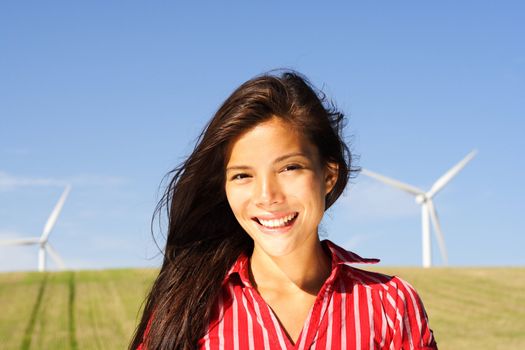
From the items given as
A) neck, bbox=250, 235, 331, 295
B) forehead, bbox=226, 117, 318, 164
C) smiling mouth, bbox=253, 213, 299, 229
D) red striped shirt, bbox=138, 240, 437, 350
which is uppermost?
forehead, bbox=226, 117, 318, 164

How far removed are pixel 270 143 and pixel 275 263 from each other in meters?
0.56

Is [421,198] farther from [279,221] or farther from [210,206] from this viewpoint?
[279,221]

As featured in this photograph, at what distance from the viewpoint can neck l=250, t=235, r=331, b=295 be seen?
3.90 metres

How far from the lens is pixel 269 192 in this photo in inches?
145

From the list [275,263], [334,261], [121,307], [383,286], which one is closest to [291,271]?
[275,263]

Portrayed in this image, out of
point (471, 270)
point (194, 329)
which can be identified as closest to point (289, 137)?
point (194, 329)

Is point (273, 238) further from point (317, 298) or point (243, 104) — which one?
point (243, 104)

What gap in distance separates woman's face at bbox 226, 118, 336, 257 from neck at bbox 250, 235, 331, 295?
5 cm

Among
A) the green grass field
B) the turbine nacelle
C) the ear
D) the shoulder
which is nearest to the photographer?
the shoulder

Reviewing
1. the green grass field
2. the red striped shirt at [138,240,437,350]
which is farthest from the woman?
the green grass field

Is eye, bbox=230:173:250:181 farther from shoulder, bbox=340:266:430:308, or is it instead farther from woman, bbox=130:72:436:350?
shoulder, bbox=340:266:430:308

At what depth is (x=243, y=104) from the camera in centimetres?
383

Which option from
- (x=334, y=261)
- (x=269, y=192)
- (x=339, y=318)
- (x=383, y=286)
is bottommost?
(x=339, y=318)

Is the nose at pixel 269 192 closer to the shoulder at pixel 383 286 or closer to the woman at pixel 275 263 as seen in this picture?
the woman at pixel 275 263
